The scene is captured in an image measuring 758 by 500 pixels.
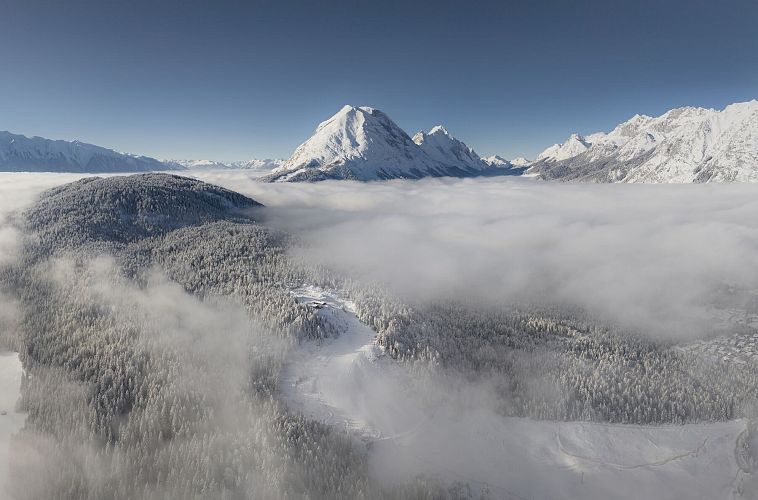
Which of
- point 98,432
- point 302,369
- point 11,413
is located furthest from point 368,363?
point 11,413

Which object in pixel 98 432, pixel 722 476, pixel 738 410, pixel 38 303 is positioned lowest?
pixel 722 476

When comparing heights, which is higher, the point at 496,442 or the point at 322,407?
the point at 322,407

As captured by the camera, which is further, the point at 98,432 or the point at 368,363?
the point at 368,363

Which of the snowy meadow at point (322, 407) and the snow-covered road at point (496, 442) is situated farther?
the snow-covered road at point (496, 442)

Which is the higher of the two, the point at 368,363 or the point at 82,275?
the point at 82,275

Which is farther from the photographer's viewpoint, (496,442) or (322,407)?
(496,442)

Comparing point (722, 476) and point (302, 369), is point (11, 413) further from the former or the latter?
point (722, 476)

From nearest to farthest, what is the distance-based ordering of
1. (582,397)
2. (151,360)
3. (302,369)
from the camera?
(151,360), (302,369), (582,397)

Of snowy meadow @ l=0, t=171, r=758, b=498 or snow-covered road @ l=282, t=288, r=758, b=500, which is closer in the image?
snowy meadow @ l=0, t=171, r=758, b=498
